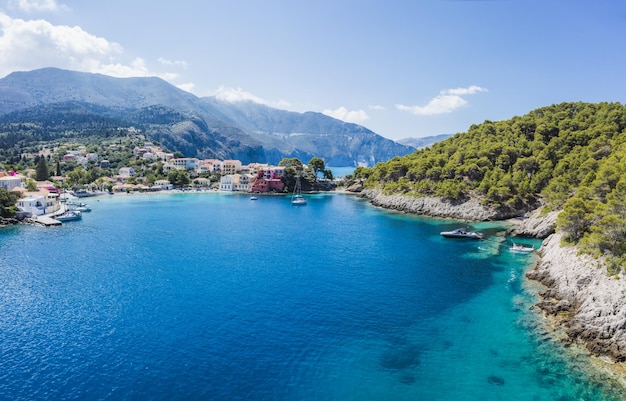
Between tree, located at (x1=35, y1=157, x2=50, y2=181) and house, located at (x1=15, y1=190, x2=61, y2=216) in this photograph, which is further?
tree, located at (x1=35, y1=157, x2=50, y2=181)

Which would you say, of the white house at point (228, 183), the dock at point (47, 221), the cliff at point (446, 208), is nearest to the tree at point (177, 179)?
the white house at point (228, 183)

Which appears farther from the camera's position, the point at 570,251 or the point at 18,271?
the point at 18,271

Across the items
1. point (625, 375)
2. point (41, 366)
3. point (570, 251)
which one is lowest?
point (41, 366)

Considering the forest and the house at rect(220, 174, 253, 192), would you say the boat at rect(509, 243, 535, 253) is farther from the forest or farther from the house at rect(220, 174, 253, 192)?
the house at rect(220, 174, 253, 192)

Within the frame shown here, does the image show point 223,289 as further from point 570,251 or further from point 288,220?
point 288,220

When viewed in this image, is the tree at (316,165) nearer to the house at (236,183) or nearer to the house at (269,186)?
the house at (269,186)

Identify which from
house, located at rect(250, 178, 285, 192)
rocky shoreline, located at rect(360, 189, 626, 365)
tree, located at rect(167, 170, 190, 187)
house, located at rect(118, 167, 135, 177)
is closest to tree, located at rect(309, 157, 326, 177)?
house, located at rect(250, 178, 285, 192)

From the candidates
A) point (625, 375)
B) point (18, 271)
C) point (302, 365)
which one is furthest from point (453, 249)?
point (18, 271)
